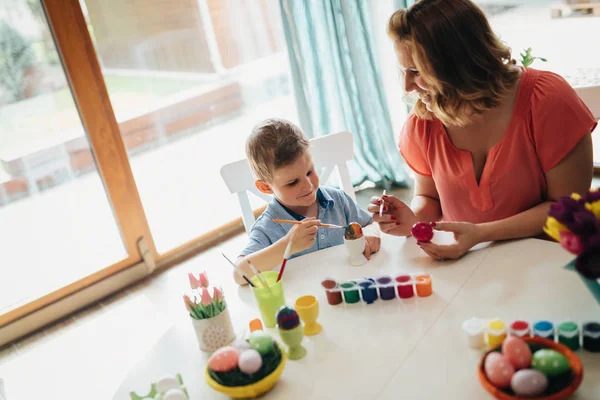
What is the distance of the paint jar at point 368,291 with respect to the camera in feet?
3.87

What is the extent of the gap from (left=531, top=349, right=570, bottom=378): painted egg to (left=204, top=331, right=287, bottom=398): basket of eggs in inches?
15.3

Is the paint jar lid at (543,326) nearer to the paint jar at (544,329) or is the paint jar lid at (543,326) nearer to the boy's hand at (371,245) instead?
the paint jar at (544,329)

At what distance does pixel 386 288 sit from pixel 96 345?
174cm

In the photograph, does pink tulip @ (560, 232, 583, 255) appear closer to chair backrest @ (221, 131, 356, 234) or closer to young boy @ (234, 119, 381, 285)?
young boy @ (234, 119, 381, 285)

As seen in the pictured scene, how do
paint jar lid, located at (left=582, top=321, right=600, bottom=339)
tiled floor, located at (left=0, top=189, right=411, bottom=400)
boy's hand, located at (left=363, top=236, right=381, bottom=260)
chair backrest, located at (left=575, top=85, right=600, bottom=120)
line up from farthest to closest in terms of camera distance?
1. tiled floor, located at (left=0, top=189, right=411, bottom=400)
2. chair backrest, located at (left=575, top=85, right=600, bottom=120)
3. boy's hand, located at (left=363, top=236, right=381, bottom=260)
4. paint jar lid, located at (left=582, top=321, right=600, bottom=339)

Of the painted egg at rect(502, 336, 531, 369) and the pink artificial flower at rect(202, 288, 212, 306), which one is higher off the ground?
the pink artificial flower at rect(202, 288, 212, 306)

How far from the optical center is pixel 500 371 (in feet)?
2.82

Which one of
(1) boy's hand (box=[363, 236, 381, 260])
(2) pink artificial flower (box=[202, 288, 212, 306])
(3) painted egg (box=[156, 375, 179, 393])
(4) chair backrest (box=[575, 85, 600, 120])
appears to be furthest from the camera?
(4) chair backrest (box=[575, 85, 600, 120])

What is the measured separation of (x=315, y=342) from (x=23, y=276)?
218cm

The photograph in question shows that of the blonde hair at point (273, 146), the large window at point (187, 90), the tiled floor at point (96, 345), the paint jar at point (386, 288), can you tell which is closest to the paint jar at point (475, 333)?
the paint jar at point (386, 288)

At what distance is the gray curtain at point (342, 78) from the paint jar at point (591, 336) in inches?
95.3

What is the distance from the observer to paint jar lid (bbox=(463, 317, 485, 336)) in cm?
98

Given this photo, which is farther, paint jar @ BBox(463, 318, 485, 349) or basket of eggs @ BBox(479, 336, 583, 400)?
paint jar @ BBox(463, 318, 485, 349)

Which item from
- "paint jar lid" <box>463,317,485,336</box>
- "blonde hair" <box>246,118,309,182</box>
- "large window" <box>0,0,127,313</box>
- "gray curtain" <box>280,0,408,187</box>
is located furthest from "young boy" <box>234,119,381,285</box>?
"gray curtain" <box>280,0,408,187</box>
